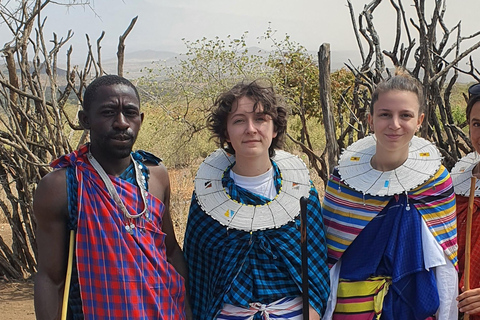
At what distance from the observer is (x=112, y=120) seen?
2029mm

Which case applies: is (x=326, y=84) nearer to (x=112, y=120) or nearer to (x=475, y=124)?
(x=475, y=124)

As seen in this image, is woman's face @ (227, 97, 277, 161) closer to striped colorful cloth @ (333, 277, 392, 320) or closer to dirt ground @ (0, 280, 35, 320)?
striped colorful cloth @ (333, 277, 392, 320)

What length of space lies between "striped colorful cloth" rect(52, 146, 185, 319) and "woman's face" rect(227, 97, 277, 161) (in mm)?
550

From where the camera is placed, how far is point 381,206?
2316 millimetres

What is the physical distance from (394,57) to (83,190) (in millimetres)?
3056

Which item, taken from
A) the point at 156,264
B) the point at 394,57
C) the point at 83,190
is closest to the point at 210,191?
the point at 156,264

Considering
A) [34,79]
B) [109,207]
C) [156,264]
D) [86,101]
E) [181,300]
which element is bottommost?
[181,300]

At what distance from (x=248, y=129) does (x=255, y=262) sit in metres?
0.60

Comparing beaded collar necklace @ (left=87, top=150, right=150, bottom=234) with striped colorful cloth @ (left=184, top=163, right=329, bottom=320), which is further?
striped colorful cloth @ (left=184, top=163, right=329, bottom=320)

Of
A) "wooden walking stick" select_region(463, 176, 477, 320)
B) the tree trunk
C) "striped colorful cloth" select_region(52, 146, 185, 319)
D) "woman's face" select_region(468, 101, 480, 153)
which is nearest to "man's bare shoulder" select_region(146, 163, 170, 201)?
"striped colorful cloth" select_region(52, 146, 185, 319)

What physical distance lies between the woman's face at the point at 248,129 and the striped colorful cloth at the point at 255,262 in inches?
8.5

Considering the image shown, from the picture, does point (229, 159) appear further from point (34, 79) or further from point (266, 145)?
point (34, 79)

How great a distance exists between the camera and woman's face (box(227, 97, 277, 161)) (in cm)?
227

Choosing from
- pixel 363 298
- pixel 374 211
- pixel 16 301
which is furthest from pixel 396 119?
pixel 16 301
